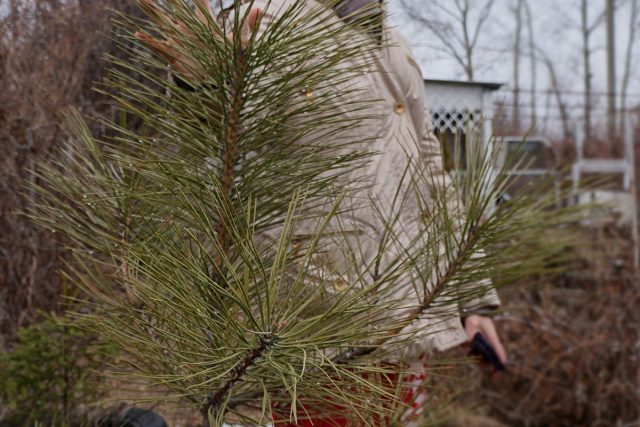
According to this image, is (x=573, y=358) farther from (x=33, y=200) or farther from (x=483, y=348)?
(x=33, y=200)

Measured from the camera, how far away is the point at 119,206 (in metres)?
1.00

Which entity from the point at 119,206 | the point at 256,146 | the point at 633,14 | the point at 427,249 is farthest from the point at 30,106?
the point at 633,14

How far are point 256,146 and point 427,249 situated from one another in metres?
0.27

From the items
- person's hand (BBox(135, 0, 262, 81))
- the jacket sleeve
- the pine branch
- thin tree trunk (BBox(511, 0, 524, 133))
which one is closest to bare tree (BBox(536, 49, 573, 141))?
thin tree trunk (BBox(511, 0, 524, 133))

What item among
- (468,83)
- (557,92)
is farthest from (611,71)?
(468,83)

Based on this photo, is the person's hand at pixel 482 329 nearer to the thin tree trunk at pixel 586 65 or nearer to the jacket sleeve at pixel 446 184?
the jacket sleeve at pixel 446 184

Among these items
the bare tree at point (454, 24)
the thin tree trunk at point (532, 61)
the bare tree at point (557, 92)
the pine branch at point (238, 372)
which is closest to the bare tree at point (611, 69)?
the bare tree at point (557, 92)

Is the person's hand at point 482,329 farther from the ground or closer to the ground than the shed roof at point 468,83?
closer to the ground

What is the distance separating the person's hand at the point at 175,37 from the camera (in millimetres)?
851

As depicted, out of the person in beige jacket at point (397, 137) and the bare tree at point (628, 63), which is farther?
the bare tree at point (628, 63)

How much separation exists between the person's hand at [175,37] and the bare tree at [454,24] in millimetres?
841

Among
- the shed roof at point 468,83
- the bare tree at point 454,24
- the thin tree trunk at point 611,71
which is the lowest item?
the thin tree trunk at point 611,71

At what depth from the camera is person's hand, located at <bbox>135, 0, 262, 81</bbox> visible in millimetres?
851

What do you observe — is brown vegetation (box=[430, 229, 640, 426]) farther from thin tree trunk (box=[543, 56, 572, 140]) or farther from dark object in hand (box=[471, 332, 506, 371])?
dark object in hand (box=[471, 332, 506, 371])
